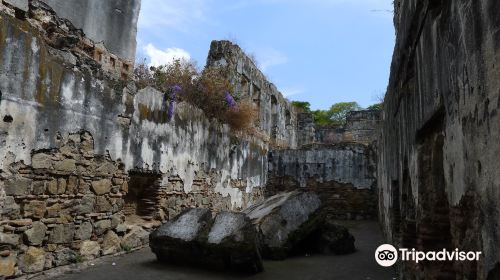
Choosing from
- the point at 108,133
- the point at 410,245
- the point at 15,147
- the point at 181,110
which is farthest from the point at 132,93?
the point at 410,245

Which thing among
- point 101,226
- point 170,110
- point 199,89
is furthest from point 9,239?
point 199,89

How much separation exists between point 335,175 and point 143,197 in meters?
7.03

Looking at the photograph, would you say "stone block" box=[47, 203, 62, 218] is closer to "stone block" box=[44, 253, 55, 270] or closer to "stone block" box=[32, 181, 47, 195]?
"stone block" box=[32, 181, 47, 195]

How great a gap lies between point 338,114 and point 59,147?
36.3m

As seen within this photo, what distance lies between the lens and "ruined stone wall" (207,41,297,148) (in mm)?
11844

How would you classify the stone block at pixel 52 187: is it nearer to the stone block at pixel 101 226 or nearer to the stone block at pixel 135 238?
the stone block at pixel 101 226

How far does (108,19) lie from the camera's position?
24.9 feet

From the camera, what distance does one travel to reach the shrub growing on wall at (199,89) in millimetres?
8047

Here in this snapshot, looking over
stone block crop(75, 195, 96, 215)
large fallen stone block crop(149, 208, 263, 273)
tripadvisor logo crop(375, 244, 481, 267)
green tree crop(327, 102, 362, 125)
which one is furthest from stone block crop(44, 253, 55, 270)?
green tree crop(327, 102, 362, 125)

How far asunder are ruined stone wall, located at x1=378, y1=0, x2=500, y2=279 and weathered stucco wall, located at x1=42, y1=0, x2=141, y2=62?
5.40 metres

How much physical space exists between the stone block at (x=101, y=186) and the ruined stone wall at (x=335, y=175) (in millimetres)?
7832

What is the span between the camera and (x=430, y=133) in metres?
2.90

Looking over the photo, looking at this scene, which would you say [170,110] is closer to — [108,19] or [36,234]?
[108,19]

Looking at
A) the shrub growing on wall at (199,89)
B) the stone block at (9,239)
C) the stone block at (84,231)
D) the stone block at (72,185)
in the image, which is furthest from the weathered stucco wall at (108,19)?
the stone block at (9,239)
